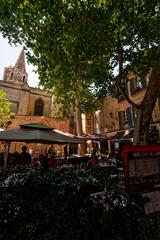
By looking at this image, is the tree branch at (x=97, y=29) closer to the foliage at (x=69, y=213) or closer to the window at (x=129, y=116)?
the foliage at (x=69, y=213)

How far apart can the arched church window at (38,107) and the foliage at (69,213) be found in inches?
1380

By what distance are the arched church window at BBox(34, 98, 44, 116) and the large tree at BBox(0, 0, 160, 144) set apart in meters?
28.1

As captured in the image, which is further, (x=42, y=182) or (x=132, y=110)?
(x=132, y=110)

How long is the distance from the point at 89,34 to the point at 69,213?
7.32m

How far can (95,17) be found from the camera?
7703 mm

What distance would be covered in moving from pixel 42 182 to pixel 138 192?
1.63 meters

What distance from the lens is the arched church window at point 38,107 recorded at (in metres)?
37.3

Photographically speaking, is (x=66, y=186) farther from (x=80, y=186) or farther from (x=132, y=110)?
(x=132, y=110)

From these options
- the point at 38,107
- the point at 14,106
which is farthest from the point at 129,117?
the point at 14,106

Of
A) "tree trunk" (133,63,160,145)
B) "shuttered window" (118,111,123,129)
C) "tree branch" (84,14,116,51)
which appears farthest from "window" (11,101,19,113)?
"tree trunk" (133,63,160,145)

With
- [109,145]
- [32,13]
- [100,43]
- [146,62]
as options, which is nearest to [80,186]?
[32,13]

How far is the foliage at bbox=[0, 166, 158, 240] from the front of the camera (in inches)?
103

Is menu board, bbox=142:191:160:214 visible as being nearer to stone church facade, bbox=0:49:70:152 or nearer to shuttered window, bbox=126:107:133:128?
shuttered window, bbox=126:107:133:128

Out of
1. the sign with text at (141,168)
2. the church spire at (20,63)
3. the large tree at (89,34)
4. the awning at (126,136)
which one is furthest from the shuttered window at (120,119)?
the church spire at (20,63)
